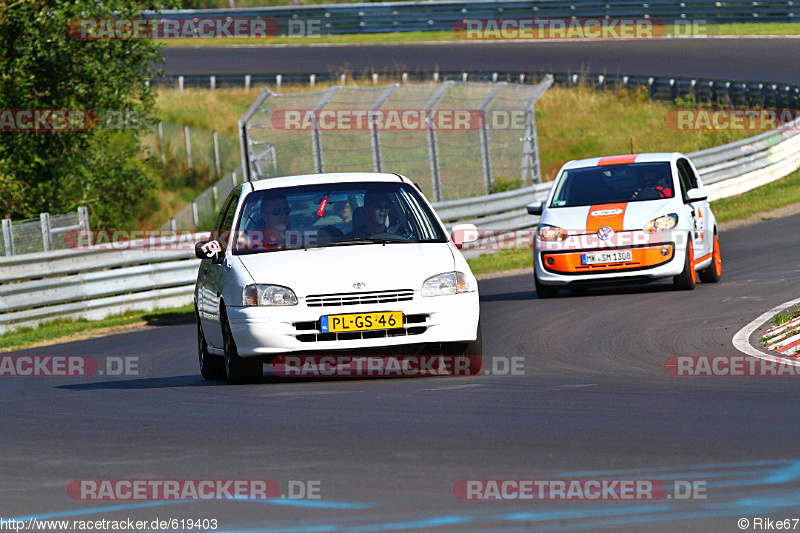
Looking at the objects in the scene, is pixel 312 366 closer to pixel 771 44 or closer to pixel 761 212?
pixel 761 212

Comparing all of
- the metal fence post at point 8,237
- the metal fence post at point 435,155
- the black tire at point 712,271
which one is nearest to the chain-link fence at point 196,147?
the metal fence post at point 435,155

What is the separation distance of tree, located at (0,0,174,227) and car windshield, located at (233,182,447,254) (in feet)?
45.8

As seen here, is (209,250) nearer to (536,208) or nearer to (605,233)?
(605,233)

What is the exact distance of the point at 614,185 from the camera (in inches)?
659

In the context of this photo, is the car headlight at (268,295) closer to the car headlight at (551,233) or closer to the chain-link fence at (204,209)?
the car headlight at (551,233)

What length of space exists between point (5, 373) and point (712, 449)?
29.1 feet

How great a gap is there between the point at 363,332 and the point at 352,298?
0.82 ft

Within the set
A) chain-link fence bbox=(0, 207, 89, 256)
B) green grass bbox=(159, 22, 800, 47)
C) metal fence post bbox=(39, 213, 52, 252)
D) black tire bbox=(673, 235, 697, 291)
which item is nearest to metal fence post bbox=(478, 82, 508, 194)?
chain-link fence bbox=(0, 207, 89, 256)

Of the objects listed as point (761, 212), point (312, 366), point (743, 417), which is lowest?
point (761, 212)

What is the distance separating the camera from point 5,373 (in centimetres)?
1345

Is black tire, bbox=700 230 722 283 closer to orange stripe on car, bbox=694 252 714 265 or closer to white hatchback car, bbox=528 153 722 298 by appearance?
white hatchback car, bbox=528 153 722 298

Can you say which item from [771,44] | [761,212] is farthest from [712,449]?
[771,44]

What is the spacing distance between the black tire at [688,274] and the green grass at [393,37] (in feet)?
93.7

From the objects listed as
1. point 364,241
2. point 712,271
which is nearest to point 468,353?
point 364,241
